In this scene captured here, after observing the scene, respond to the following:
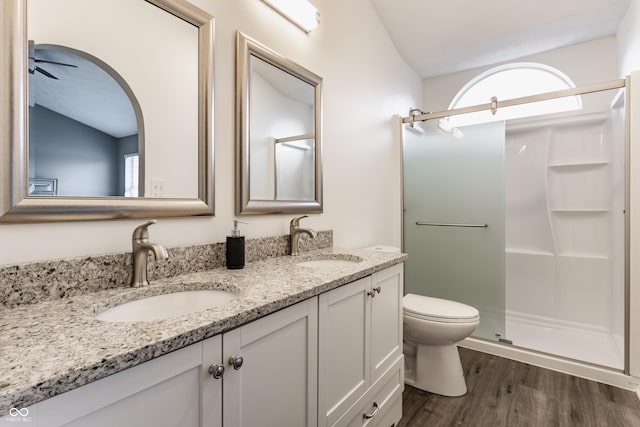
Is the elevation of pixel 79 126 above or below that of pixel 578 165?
below

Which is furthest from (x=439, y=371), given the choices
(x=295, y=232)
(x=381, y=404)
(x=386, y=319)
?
(x=295, y=232)

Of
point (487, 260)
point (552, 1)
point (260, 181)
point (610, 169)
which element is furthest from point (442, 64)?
point (260, 181)

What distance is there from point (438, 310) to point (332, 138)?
1.19 metres

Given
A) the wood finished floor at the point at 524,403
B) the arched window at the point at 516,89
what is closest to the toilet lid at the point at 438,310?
the wood finished floor at the point at 524,403

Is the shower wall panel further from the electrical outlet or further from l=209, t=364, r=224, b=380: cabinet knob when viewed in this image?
the electrical outlet

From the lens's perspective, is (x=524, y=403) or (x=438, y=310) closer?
(x=524, y=403)

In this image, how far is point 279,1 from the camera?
1483 millimetres

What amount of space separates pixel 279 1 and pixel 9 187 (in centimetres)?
131

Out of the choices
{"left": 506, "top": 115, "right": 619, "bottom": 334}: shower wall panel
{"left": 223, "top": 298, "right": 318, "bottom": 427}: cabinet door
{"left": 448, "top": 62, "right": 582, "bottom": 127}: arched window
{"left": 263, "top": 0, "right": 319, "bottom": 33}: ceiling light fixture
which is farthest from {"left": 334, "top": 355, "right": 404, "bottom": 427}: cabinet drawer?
{"left": 448, "top": 62, "right": 582, "bottom": 127}: arched window

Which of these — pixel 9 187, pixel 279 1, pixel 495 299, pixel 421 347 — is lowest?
pixel 421 347

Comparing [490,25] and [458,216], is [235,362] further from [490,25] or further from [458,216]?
[490,25]

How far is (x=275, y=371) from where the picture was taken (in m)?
0.84

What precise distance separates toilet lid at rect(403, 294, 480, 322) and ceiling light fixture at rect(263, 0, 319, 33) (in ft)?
5.48

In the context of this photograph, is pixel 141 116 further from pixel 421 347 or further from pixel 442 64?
pixel 442 64
